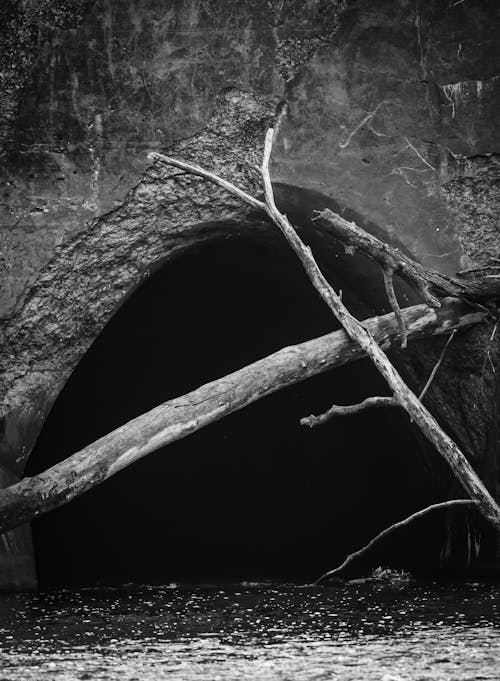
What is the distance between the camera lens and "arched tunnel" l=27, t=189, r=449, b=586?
5523mm

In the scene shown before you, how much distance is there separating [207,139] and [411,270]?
1064 millimetres

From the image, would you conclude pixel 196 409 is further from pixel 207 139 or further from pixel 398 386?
pixel 207 139

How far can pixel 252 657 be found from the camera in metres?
2.66

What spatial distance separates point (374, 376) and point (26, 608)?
2634 mm

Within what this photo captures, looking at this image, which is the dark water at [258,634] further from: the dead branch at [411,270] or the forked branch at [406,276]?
the dead branch at [411,270]

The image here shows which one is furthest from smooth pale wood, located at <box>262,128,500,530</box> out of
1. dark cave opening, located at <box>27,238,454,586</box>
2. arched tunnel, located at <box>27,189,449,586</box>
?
dark cave opening, located at <box>27,238,454,586</box>

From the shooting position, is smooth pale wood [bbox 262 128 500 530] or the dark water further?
smooth pale wood [bbox 262 128 500 530]

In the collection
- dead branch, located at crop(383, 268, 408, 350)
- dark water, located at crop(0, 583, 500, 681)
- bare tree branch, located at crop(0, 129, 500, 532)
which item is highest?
dead branch, located at crop(383, 268, 408, 350)

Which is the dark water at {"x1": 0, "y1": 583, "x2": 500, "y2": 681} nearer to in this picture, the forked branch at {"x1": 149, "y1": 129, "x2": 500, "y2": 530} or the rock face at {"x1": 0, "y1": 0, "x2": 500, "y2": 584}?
the forked branch at {"x1": 149, "y1": 129, "x2": 500, "y2": 530}

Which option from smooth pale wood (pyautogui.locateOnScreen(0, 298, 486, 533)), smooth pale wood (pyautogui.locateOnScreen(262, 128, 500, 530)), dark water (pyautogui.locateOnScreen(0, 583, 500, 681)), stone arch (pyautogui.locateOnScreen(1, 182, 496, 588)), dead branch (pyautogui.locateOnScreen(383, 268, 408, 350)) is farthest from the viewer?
stone arch (pyautogui.locateOnScreen(1, 182, 496, 588))

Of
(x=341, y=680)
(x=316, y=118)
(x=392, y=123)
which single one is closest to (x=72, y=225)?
(x=316, y=118)

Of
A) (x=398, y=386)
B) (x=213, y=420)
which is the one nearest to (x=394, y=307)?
(x=398, y=386)

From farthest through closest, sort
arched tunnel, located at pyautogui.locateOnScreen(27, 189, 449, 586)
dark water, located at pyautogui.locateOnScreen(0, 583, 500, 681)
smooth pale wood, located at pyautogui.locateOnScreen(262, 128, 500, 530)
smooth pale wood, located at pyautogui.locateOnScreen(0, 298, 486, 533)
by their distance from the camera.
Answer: arched tunnel, located at pyautogui.locateOnScreen(27, 189, 449, 586) < smooth pale wood, located at pyautogui.locateOnScreen(262, 128, 500, 530) < smooth pale wood, located at pyautogui.locateOnScreen(0, 298, 486, 533) < dark water, located at pyautogui.locateOnScreen(0, 583, 500, 681)

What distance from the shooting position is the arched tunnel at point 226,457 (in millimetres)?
5523
